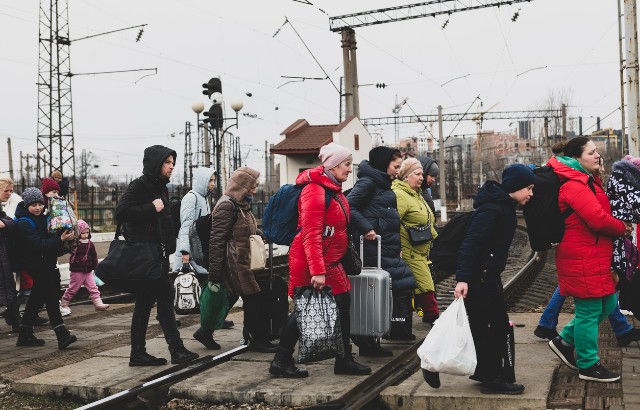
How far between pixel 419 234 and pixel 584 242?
2.43 metres

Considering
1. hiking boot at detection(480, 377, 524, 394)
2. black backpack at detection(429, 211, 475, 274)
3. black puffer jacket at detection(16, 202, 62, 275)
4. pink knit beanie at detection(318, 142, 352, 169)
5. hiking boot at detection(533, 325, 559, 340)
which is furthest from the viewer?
black puffer jacket at detection(16, 202, 62, 275)

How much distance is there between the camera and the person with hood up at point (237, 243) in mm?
6934

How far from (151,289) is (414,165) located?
290 cm

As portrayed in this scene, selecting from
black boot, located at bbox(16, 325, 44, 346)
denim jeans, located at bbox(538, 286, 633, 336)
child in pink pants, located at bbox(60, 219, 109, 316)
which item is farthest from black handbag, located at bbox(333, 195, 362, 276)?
child in pink pants, located at bbox(60, 219, 109, 316)

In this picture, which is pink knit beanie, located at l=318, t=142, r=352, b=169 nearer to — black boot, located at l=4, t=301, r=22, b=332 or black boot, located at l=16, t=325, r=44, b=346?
black boot, located at l=16, t=325, r=44, b=346

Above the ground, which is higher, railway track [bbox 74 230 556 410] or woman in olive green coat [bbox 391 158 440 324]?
woman in olive green coat [bbox 391 158 440 324]

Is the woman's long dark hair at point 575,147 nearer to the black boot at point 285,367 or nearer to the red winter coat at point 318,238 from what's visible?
the red winter coat at point 318,238

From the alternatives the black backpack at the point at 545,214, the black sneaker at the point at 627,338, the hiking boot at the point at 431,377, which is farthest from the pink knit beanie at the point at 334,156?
the black sneaker at the point at 627,338

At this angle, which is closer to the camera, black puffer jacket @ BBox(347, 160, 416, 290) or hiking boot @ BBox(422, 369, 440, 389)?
hiking boot @ BBox(422, 369, 440, 389)

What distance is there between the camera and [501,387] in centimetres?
532

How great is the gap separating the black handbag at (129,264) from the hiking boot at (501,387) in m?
2.82

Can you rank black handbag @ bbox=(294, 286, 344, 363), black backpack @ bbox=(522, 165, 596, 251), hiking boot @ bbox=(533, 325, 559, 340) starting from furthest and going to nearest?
1. hiking boot @ bbox=(533, 325, 559, 340)
2. black handbag @ bbox=(294, 286, 344, 363)
3. black backpack @ bbox=(522, 165, 596, 251)

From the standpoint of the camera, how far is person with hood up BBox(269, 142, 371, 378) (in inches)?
232

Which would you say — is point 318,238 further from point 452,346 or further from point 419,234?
point 419,234
